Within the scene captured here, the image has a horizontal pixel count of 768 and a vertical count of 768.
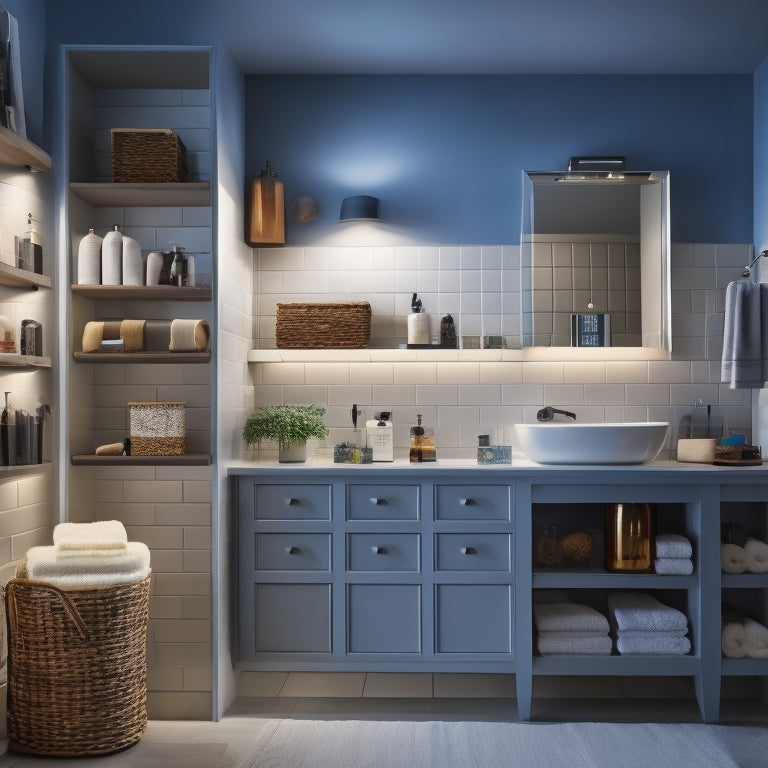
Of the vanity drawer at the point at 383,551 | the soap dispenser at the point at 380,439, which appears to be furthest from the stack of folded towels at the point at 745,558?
the soap dispenser at the point at 380,439

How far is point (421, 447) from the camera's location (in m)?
3.80

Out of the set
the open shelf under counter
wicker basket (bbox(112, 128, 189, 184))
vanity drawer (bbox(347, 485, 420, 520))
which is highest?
wicker basket (bbox(112, 128, 189, 184))

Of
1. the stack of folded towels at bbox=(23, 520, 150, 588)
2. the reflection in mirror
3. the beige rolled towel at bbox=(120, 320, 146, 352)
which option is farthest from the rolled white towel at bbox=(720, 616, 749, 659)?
the beige rolled towel at bbox=(120, 320, 146, 352)

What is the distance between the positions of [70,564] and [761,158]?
375 cm

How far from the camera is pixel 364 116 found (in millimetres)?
4199

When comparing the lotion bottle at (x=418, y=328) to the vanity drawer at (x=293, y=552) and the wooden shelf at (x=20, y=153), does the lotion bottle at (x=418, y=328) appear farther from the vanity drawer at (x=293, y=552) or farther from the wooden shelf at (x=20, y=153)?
the wooden shelf at (x=20, y=153)

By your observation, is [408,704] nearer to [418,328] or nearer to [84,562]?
[84,562]

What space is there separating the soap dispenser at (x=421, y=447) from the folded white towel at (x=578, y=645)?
3.19 ft

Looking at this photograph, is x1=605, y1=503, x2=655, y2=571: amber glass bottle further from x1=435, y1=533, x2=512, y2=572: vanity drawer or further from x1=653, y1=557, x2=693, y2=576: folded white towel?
x1=435, y1=533, x2=512, y2=572: vanity drawer

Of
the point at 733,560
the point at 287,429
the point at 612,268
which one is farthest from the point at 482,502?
the point at 612,268

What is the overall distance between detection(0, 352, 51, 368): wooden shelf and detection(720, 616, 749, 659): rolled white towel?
3147mm

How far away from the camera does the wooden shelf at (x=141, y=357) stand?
346 centimetres

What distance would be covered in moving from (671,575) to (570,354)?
1.20 meters

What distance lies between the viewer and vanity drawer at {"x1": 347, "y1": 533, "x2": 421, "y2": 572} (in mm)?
3578
